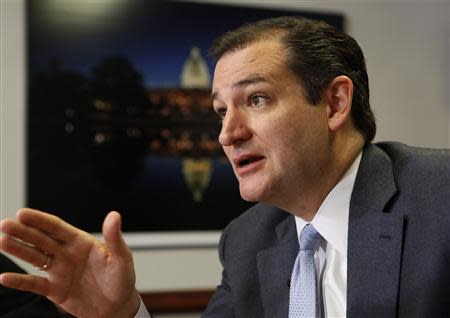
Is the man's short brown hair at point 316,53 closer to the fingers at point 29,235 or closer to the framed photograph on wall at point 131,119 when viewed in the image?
the fingers at point 29,235

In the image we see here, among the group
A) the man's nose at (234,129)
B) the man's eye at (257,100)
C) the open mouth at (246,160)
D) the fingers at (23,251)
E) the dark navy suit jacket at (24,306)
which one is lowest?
the dark navy suit jacket at (24,306)

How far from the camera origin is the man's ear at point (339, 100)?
163cm

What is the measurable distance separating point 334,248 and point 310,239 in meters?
0.07

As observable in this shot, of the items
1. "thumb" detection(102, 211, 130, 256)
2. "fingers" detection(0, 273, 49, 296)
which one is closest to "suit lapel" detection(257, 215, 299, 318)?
"thumb" detection(102, 211, 130, 256)

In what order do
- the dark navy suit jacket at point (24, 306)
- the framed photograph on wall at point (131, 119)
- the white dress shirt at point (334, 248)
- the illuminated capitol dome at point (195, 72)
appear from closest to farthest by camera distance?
the white dress shirt at point (334, 248) → the dark navy suit jacket at point (24, 306) → the framed photograph on wall at point (131, 119) → the illuminated capitol dome at point (195, 72)

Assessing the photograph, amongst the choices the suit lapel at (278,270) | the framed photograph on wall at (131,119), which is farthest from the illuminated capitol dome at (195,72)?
the suit lapel at (278,270)

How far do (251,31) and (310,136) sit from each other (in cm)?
34

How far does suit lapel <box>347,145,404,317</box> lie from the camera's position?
1433 millimetres

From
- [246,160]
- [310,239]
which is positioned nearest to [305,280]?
[310,239]

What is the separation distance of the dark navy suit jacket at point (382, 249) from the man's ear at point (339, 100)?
0.13 m

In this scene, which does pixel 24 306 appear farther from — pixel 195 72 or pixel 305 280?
pixel 195 72

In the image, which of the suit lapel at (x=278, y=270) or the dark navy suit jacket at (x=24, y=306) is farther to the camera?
the dark navy suit jacket at (x=24, y=306)

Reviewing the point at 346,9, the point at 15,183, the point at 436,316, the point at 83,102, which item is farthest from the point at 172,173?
the point at 436,316

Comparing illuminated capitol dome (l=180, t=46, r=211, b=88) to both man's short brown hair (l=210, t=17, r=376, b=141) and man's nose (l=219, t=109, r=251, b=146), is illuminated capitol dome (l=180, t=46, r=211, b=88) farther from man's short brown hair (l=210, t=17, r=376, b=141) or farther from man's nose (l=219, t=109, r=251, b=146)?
man's nose (l=219, t=109, r=251, b=146)
